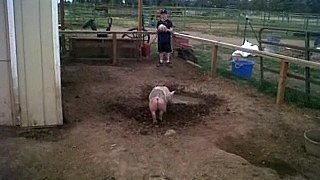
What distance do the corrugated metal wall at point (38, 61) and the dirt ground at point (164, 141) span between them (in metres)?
0.25

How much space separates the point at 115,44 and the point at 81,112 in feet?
14.9

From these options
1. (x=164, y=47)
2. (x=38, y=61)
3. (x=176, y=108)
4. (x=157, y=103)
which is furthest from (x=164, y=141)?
(x=164, y=47)

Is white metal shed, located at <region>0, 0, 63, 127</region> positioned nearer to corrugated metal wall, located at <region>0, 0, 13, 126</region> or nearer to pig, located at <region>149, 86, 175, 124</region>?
corrugated metal wall, located at <region>0, 0, 13, 126</region>

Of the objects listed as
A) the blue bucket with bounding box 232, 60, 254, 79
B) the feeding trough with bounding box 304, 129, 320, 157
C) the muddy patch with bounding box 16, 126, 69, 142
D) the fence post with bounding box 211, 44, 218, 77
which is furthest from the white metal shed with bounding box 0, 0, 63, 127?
the blue bucket with bounding box 232, 60, 254, 79

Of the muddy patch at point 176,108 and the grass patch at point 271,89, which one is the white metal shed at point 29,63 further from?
the grass patch at point 271,89

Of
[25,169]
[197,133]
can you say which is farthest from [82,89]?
[25,169]

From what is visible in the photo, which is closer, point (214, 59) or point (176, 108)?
point (176, 108)

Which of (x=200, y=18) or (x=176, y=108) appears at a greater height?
(x=200, y=18)

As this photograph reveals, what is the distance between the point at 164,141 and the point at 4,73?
205cm

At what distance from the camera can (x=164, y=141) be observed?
4324 mm

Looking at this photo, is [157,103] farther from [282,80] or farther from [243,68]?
[243,68]

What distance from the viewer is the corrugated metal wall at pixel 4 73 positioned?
174 inches

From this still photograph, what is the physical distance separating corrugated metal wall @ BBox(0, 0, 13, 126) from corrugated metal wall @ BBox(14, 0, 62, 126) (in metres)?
0.14

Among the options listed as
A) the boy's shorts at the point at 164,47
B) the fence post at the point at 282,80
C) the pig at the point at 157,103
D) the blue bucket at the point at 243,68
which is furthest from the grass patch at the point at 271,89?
the pig at the point at 157,103
